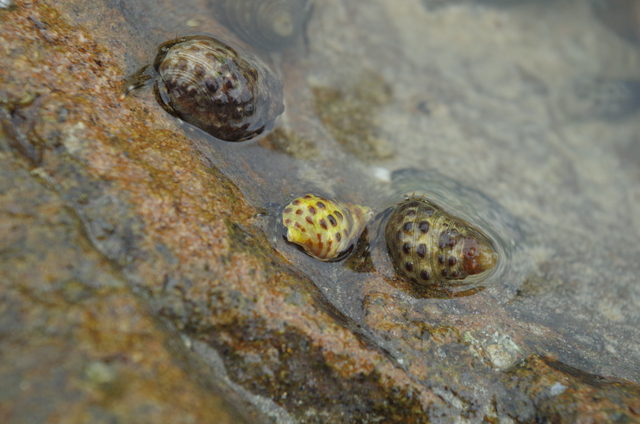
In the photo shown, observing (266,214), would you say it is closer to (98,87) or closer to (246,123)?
(246,123)

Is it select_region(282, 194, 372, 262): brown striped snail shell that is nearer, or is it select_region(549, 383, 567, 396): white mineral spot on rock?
select_region(549, 383, 567, 396): white mineral spot on rock

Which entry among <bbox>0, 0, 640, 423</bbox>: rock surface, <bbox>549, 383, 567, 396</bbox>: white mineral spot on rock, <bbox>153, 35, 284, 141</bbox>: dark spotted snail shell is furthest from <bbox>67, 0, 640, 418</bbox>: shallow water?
<bbox>549, 383, 567, 396</bbox>: white mineral spot on rock

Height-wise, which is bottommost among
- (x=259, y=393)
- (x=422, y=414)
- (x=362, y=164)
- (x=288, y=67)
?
(x=259, y=393)

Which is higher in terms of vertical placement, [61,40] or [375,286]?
[61,40]

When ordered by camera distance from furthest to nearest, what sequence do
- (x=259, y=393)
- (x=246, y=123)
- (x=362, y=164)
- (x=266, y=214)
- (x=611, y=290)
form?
(x=362, y=164) → (x=611, y=290) → (x=246, y=123) → (x=266, y=214) → (x=259, y=393)

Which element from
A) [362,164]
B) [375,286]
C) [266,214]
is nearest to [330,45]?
[362,164]

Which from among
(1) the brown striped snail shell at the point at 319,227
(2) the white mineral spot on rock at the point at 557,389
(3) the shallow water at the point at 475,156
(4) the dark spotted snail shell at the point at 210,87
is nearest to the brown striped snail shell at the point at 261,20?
(3) the shallow water at the point at 475,156

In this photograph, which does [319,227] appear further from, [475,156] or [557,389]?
[475,156]

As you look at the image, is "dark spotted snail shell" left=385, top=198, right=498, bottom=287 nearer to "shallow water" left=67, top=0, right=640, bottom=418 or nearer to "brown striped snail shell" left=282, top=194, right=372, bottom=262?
"shallow water" left=67, top=0, right=640, bottom=418
